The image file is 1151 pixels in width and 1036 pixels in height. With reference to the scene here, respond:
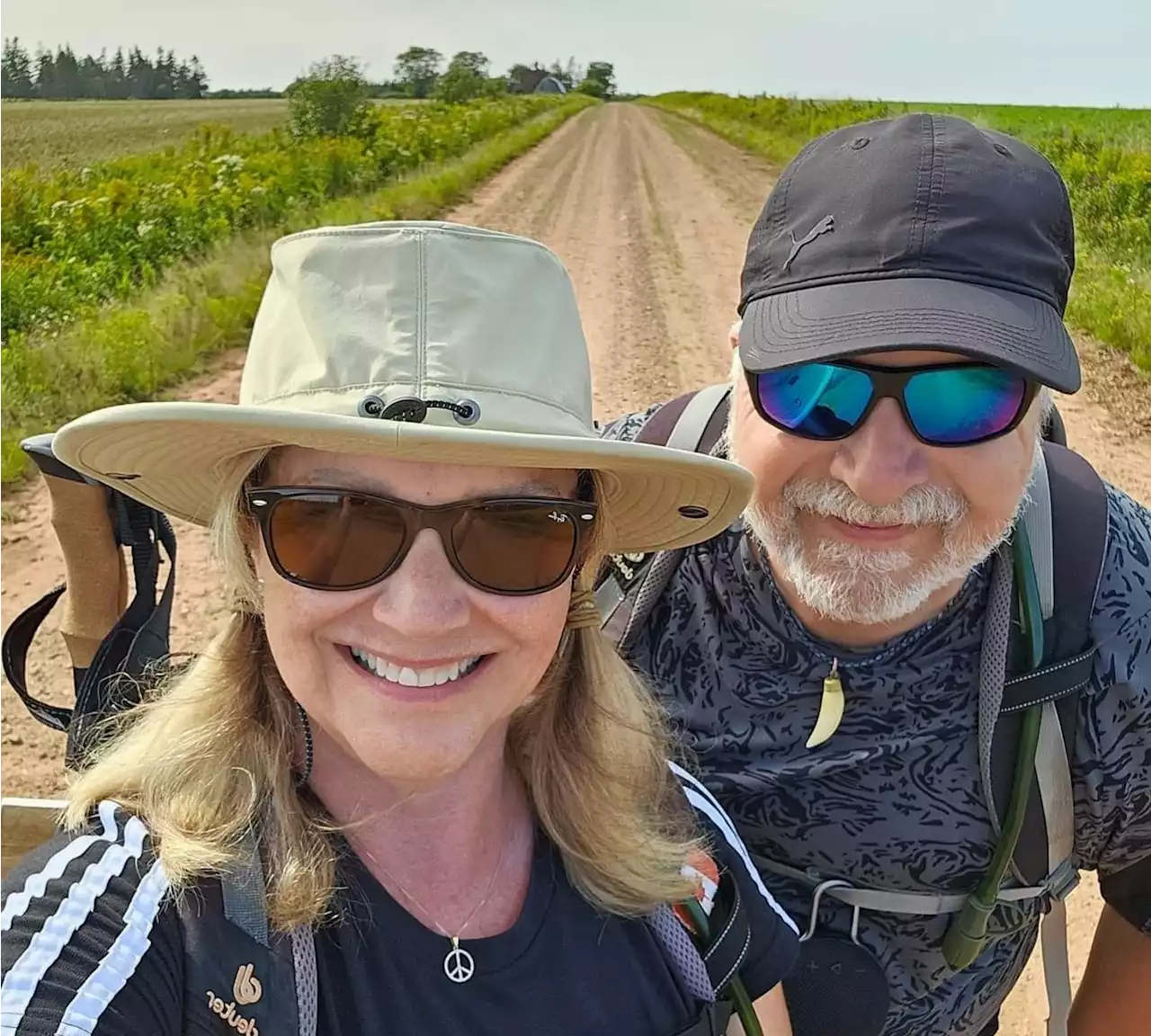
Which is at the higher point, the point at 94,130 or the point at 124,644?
the point at 94,130

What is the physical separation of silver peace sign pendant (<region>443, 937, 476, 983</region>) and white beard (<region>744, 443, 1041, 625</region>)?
720mm

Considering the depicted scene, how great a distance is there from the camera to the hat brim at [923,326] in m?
1.40

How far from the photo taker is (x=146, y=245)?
919 centimetres

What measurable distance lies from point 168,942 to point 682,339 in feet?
22.9

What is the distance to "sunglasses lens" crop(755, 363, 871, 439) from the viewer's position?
1471 mm

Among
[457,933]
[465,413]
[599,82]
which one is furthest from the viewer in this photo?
[599,82]

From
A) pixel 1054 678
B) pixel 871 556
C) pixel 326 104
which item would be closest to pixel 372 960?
pixel 871 556

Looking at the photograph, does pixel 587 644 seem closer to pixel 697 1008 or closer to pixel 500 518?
pixel 500 518

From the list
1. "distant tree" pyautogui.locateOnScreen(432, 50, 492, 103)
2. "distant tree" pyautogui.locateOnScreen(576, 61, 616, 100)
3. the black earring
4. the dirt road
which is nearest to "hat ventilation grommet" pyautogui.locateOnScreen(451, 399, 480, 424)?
the black earring

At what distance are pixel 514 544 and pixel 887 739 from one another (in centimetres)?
76

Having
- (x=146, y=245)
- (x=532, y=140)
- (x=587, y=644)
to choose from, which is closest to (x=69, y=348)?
(x=146, y=245)

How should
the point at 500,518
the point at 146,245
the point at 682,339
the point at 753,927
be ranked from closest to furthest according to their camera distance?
1. the point at 500,518
2. the point at 753,927
3. the point at 682,339
4. the point at 146,245

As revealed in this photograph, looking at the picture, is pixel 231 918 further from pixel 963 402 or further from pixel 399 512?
pixel 963 402

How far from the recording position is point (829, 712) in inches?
61.6
